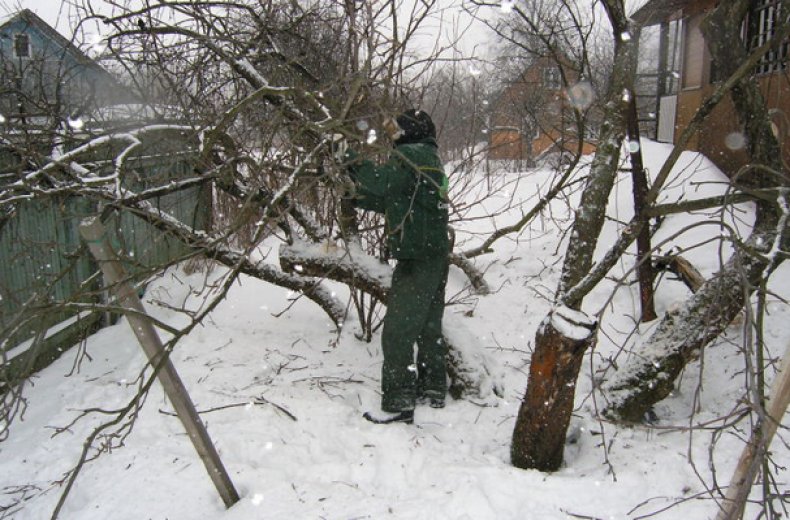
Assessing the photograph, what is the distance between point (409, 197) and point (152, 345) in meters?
1.69

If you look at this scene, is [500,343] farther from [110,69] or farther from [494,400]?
[110,69]

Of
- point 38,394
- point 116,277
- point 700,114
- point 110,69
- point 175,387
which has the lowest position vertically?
point 38,394

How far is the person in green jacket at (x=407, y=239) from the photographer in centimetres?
335

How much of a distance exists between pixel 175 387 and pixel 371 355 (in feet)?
7.58

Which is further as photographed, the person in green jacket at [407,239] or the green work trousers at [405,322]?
the green work trousers at [405,322]

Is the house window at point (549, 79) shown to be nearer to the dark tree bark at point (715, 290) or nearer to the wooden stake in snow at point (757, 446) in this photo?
the dark tree bark at point (715, 290)

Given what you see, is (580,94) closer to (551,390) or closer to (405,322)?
(405,322)

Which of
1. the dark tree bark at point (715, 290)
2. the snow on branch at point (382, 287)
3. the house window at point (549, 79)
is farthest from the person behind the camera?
the house window at point (549, 79)

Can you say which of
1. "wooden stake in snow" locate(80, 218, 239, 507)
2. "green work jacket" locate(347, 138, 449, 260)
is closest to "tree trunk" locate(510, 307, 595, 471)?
"green work jacket" locate(347, 138, 449, 260)

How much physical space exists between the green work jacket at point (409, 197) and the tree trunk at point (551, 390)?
37.6 inches

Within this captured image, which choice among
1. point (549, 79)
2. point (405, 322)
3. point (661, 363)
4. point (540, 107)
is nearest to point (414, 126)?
point (405, 322)

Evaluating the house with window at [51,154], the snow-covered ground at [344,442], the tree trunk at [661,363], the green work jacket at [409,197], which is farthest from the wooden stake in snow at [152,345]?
the tree trunk at [661,363]

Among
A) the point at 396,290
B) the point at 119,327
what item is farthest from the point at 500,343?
the point at 119,327

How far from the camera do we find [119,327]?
597cm
